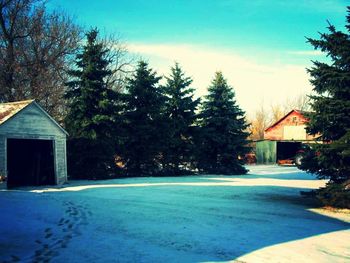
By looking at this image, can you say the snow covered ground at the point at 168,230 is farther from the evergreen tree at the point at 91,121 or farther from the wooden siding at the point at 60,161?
the evergreen tree at the point at 91,121

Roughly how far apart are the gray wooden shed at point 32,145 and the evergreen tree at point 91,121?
7.93ft

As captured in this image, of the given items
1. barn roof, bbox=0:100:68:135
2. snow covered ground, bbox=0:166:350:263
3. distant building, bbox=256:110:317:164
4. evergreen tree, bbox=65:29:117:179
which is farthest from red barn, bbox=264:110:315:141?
barn roof, bbox=0:100:68:135

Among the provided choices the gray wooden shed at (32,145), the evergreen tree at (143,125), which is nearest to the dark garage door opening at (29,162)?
the gray wooden shed at (32,145)

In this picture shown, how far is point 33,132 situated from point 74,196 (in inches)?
247

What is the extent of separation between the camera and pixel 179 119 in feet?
96.1

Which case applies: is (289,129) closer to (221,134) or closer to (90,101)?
(221,134)

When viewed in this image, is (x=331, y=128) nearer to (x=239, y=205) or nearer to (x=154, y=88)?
(x=239, y=205)

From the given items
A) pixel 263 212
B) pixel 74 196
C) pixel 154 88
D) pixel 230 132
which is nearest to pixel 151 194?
pixel 74 196

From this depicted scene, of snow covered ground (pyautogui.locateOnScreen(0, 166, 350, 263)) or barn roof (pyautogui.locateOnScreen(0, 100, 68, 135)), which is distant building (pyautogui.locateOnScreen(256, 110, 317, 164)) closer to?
snow covered ground (pyautogui.locateOnScreen(0, 166, 350, 263))

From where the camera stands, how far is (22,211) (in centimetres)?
1054

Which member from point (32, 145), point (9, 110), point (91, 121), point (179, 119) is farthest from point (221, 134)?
point (9, 110)

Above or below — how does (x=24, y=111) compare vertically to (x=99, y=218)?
above

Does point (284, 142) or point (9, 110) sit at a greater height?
point (9, 110)

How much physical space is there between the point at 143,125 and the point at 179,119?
3784mm
